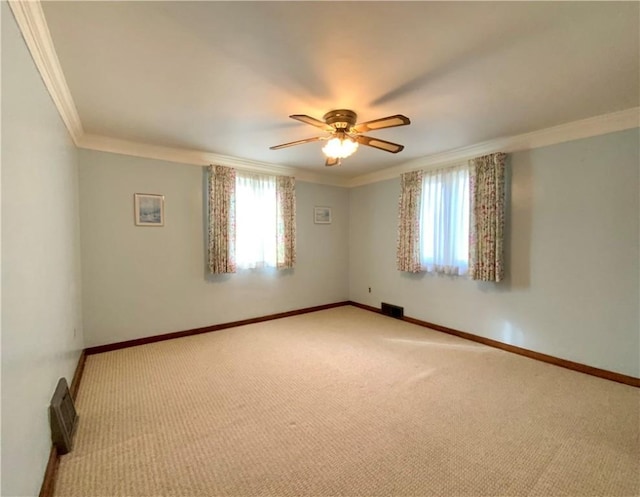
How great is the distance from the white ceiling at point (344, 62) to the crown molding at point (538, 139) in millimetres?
159

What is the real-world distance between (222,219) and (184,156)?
0.90m

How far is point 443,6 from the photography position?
142 cm

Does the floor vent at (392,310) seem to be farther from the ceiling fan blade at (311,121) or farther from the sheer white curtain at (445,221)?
the ceiling fan blade at (311,121)

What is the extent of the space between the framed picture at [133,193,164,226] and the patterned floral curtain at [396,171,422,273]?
3.24m

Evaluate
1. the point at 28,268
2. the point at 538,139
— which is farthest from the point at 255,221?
the point at 538,139

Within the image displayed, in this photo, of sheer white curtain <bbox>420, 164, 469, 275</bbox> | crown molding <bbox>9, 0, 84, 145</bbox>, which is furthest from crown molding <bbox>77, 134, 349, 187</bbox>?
sheer white curtain <bbox>420, 164, 469, 275</bbox>

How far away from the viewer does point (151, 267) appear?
3631mm

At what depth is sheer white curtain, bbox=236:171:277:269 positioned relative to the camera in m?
4.23

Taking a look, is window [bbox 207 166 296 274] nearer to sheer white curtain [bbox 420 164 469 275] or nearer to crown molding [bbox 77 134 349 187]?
crown molding [bbox 77 134 349 187]

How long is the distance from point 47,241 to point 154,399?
4.60 ft

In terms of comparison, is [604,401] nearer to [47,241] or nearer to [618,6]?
[618,6]

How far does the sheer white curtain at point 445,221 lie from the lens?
3.77m

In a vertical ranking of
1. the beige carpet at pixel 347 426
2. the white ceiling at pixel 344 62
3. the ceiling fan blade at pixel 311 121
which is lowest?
the beige carpet at pixel 347 426

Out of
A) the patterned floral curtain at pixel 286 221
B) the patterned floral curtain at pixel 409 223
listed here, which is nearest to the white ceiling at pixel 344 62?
the patterned floral curtain at pixel 409 223
